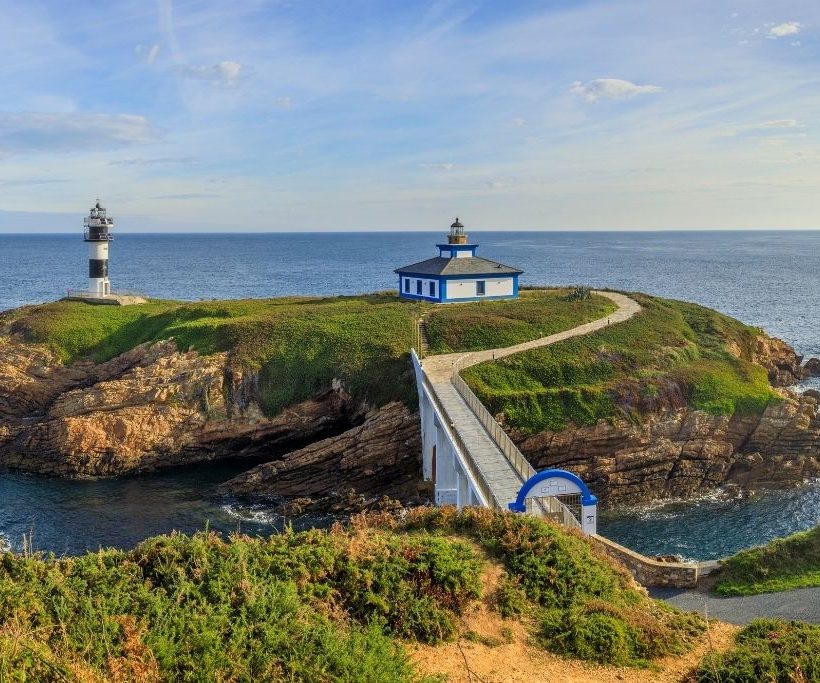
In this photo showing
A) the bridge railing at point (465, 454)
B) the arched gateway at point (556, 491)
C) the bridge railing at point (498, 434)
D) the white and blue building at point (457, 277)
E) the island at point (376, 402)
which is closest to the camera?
the arched gateway at point (556, 491)

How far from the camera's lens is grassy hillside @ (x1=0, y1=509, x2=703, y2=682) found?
440 inches

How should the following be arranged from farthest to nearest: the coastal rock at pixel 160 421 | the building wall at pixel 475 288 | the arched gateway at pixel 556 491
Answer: the building wall at pixel 475 288 < the coastal rock at pixel 160 421 < the arched gateway at pixel 556 491

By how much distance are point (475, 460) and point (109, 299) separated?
46.0m

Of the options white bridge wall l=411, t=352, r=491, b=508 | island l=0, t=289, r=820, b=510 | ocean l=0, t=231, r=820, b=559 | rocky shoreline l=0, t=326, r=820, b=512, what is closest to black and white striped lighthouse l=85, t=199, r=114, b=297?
island l=0, t=289, r=820, b=510

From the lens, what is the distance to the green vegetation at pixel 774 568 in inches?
867

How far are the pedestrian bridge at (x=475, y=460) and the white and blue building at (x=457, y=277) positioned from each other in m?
11.5

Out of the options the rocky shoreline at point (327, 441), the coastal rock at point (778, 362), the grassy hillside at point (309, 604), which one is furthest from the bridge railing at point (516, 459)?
the coastal rock at point (778, 362)

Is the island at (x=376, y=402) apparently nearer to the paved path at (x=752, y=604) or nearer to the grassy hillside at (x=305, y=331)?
the grassy hillside at (x=305, y=331)

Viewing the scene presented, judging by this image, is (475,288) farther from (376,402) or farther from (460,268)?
(376,402)

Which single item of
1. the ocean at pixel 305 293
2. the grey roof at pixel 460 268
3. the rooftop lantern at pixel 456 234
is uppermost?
the rooftop lantern at pixel 456 234

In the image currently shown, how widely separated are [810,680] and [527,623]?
508 centimetres

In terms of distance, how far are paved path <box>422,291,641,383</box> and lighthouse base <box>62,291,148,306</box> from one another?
3237cm

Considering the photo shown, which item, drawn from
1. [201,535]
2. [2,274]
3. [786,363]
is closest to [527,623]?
[201,535]

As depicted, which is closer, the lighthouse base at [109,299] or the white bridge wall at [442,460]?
the white bridge wall at [442,460]
